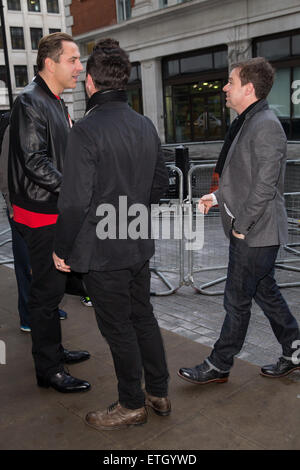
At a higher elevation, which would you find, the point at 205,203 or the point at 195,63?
the point at 195,63

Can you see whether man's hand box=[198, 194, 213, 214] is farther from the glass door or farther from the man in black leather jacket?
the glass door

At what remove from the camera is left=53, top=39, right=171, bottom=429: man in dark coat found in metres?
2.50

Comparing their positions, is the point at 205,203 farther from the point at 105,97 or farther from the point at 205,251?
the point at 205,251

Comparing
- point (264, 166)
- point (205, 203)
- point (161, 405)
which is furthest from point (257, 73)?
point (161, 405)

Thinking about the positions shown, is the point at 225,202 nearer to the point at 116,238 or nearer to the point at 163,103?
the point at 116,238

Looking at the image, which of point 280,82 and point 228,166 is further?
point 280,82

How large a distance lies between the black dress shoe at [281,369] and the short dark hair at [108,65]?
88.5 inches

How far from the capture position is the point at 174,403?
3.18 meters

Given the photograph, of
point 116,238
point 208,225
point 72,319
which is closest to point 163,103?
point 208,225

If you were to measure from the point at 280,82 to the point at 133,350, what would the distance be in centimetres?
2106

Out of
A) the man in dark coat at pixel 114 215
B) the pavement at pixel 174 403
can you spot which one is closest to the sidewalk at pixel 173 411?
the pavement at pixel 174 403

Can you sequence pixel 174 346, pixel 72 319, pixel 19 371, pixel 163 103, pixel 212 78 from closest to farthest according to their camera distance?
pixel 19 371 → pixel 174 346 → pixel 72 319 → pixel 212 78 → pixel 163 103

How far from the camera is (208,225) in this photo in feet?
21.1

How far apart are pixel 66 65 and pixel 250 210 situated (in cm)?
161
